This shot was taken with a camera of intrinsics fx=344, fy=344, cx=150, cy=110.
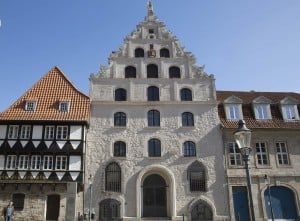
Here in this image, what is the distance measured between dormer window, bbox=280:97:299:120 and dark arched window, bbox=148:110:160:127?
34.5 ft

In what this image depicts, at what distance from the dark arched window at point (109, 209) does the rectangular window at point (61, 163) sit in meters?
3.75

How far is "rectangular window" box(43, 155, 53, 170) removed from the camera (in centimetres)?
2383

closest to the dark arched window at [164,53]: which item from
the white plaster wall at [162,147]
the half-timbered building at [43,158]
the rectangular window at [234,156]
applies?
the white plaster wall at [162,147]

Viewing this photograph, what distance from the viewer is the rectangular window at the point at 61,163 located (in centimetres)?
2394

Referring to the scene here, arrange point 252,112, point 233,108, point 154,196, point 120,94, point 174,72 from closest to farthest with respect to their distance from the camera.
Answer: point 154,196 < point 120,94 < point 233,108 < point 252,112 < point 174,72

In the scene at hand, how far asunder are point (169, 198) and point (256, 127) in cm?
880

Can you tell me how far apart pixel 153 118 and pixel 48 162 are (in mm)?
8628

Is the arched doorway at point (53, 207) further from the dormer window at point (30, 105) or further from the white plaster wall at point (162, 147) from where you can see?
the dormer window at point (30, 105)

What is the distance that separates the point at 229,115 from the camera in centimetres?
2806

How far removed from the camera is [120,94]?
27781 mm

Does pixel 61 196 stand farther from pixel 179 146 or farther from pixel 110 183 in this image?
pixel 179 146

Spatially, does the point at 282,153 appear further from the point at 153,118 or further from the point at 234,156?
the point at 153,118

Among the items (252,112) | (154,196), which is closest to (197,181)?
(154,196)

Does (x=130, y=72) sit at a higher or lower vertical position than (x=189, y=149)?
higher
